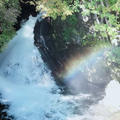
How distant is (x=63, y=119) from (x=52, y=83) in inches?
133

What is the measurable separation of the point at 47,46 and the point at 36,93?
2905 millimetres

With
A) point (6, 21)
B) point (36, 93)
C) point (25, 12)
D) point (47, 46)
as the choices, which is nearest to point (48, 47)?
point (47, 46)

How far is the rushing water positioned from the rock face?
31 centimetres

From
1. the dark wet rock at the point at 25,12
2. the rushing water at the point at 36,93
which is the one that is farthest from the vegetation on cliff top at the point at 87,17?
the dark wet rock at the point at 25,12

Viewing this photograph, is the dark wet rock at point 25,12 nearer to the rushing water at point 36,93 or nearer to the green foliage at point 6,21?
the rushing water at point 36,93

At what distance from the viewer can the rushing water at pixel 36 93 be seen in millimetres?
9875

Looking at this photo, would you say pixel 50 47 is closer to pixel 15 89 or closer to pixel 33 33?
pixel 33 33

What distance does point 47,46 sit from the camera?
43.6 feet

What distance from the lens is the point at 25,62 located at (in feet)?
43.3

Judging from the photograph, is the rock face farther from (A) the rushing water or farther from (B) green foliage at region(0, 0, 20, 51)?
(B) green foliage at region(0, 0, 20, 51)

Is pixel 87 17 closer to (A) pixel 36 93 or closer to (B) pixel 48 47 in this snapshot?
(B) pixel 48 47

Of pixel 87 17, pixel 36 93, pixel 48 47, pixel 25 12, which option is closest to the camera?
pixel 36 93

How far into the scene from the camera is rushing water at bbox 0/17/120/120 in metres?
9.88

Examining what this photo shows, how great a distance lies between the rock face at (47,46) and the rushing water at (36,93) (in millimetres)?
311
